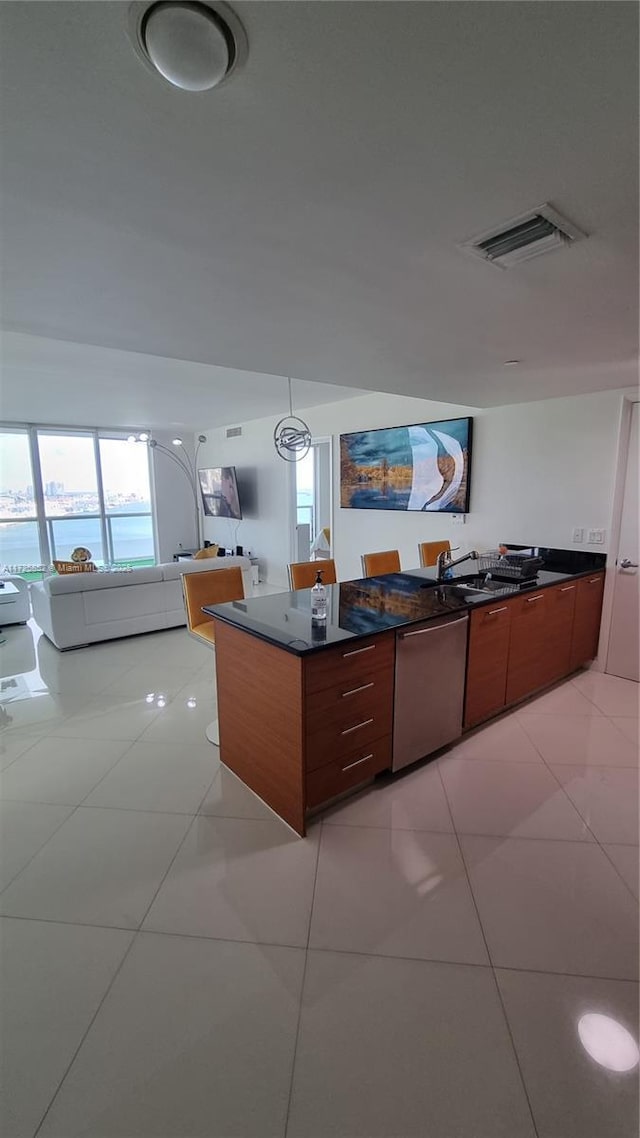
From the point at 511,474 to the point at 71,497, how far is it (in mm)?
7354

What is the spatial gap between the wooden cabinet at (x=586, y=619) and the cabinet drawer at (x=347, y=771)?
2.05 metres

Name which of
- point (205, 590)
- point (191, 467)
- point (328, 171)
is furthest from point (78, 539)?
point (328, 171)

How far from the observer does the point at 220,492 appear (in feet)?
24.8

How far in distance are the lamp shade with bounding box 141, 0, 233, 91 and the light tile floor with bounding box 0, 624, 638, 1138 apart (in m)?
2.21

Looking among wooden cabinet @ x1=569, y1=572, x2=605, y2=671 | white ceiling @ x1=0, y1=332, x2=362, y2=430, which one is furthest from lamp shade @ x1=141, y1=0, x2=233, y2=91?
wooden cabinet @ x1=569, y1=572, x2=605, y2=671

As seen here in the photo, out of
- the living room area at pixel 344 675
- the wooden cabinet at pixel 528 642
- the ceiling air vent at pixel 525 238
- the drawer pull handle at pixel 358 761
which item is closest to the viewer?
the living room area at pixel 344 675

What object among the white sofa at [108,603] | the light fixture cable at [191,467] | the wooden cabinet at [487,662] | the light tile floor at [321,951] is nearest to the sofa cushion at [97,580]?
the white sofa at [108,603]

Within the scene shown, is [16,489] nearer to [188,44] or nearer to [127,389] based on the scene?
[127,389]

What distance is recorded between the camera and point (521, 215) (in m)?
1.24

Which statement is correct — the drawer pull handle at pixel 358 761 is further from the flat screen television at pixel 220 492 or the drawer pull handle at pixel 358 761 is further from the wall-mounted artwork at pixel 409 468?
the flat screen television at pixel 220 492

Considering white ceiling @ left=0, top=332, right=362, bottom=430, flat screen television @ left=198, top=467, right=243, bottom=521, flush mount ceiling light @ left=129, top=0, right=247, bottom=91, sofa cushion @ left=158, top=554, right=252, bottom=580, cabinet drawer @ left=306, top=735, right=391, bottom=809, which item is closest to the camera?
flush mount ceiling light @ left=129, top=0, right=247, bottom=91

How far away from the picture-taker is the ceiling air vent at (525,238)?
1260 millimetres

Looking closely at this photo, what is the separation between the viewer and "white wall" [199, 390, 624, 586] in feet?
11.5

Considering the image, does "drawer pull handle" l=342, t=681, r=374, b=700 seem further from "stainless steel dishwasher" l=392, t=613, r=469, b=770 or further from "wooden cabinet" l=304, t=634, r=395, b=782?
"stainless steel dishwasher" l=392, t=613, r=469, b=770
